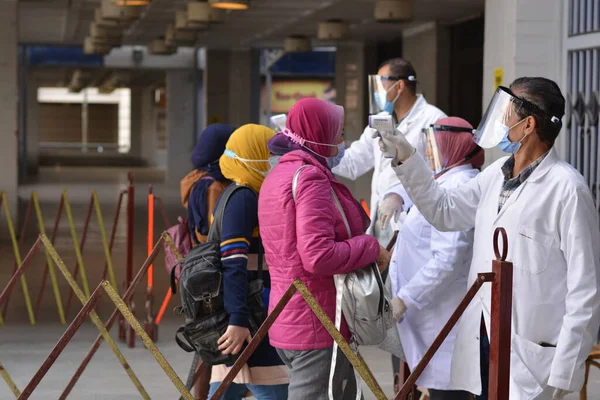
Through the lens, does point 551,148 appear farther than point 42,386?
No

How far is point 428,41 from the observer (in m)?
17.0

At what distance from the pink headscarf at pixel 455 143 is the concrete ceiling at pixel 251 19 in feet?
32.2

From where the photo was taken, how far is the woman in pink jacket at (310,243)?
3.40 meters

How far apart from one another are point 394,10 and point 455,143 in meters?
7.54

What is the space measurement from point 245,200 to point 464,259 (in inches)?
38.0

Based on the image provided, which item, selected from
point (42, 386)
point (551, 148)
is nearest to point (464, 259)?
point (551, 148)

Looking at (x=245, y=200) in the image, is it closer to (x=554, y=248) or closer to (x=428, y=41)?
(x=554, y=248)

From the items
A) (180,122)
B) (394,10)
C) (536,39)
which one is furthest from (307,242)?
(180,122)

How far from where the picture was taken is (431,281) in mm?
4223

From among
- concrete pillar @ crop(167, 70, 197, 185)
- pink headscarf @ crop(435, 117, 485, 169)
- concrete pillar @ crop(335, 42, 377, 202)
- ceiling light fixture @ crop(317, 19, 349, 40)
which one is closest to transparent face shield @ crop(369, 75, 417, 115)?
pink headscarf @ crop(435, 117, 485, 169)

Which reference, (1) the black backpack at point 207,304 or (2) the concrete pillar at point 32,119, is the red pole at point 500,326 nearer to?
(1) the black backpack at point 207,304

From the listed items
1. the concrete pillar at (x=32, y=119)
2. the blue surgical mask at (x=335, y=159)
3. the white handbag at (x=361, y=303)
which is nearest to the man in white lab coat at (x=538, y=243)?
the blue surgical mask at (x=335, y=159)

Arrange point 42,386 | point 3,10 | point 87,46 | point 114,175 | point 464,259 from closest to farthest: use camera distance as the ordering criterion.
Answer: point 464,259 < point 42,386 < point 3,10 < point 87,46 < point 114,175

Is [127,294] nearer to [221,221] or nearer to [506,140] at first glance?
[221,221]
